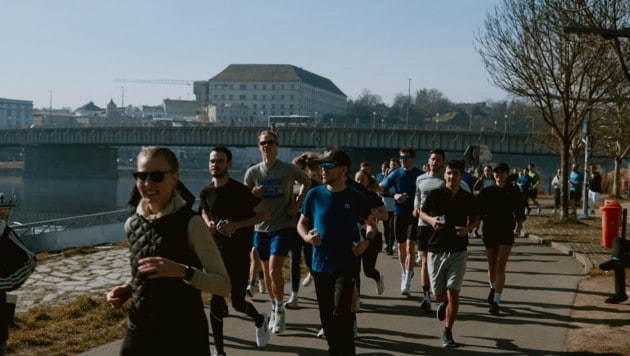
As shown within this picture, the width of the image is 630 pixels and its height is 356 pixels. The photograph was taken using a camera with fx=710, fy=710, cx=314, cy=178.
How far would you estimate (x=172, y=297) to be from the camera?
3.73 metres

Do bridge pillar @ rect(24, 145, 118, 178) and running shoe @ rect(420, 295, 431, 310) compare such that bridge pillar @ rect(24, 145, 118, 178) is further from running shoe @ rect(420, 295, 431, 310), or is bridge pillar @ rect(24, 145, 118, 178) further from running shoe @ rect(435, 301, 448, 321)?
running shoe @ rect(435, 301, 448, 321)

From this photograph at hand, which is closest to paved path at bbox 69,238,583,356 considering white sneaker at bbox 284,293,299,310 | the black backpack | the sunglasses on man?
white sneaker at bbox 284,293,299,310

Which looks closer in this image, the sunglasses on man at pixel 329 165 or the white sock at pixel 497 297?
the sunglasses on man at pixel 329 165

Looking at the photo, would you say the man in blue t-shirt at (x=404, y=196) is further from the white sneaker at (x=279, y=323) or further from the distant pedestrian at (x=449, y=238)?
the white sneaker at (x=279, y=323)

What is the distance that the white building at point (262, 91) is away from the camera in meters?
160

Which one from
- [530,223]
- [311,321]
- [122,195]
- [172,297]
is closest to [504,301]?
[311,321]

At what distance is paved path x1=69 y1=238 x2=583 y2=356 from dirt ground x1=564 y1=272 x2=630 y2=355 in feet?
0.49

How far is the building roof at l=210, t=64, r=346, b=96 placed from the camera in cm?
16150

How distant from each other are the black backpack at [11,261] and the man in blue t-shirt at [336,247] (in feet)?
7.76

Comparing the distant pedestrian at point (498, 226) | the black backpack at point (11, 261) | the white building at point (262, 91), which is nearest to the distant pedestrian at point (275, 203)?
the distant pedestrian at point (498, 226)

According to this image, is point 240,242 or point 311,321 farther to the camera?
point 311,321

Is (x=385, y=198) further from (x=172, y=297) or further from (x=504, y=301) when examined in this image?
(x=172, y=297)

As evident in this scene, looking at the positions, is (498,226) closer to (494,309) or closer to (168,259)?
(494,309)

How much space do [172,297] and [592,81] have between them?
20635 mm
